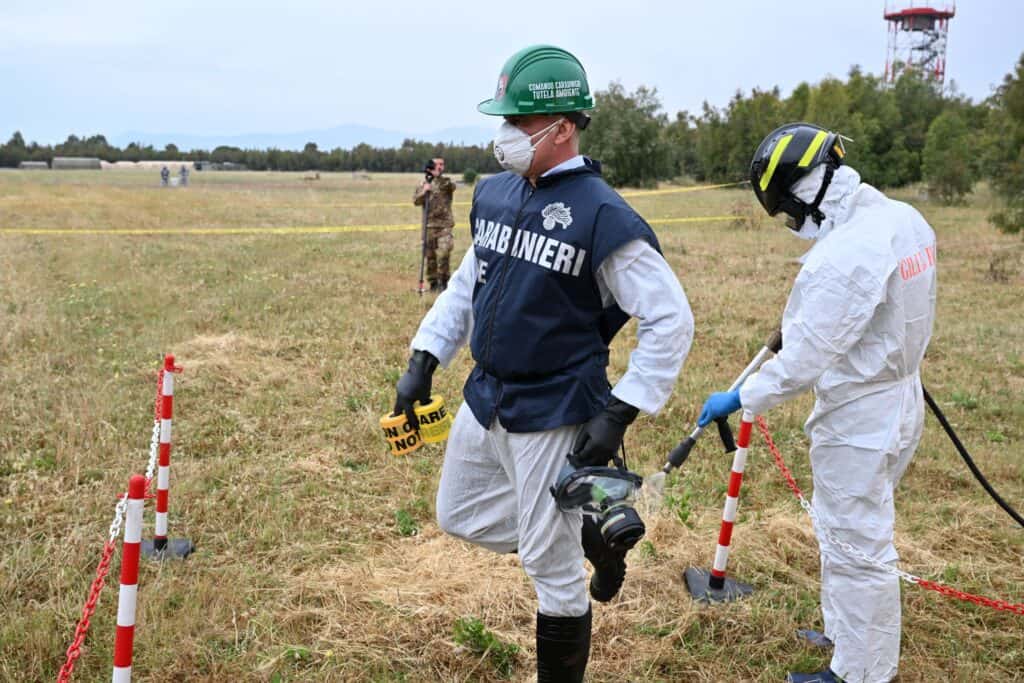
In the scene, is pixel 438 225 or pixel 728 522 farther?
pixel 438 225

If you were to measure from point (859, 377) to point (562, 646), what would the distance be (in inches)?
60.1

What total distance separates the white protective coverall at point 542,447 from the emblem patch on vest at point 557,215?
0.18m

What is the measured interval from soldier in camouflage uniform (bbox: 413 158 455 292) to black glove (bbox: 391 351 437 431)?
906 centimetres

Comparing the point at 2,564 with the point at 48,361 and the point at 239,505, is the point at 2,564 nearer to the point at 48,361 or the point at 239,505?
the point at 239,505

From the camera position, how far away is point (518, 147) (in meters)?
2.88

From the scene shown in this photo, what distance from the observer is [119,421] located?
21.2 ft

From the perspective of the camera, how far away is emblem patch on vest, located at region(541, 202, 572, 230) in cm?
281

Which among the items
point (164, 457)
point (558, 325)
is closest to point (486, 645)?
point (558, 325)

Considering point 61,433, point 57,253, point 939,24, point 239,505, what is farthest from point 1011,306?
point 939,24

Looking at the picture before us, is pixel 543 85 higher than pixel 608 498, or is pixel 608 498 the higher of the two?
pixel 543 85

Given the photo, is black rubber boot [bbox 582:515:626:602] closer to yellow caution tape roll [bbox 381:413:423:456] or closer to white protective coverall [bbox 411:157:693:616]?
white protective coverall [bbox 411:157:693:616]

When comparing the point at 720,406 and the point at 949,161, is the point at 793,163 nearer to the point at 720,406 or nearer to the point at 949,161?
the point at 720,406

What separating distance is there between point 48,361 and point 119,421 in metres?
2.08

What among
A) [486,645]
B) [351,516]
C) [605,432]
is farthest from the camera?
[351,516]
